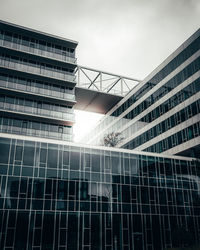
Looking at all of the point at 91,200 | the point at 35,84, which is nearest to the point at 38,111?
the point at 35,84

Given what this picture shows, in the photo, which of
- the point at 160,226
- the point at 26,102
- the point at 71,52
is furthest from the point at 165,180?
the point at 71,52

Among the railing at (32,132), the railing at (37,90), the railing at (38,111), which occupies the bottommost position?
the railing at (32,132)

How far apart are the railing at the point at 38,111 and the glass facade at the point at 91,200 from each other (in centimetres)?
1476

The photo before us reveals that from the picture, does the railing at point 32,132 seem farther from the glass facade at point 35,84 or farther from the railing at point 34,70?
the railing at point 34,70

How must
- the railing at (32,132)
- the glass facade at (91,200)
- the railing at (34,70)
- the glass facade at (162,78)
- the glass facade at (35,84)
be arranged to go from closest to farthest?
the glass facade at (91,200), the glass facade at (162,78), the railing at (32,132), the glass facade at (35,84), the railing at (34,70)

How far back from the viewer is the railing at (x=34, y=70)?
167ft

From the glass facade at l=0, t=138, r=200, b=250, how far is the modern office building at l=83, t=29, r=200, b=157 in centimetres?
621

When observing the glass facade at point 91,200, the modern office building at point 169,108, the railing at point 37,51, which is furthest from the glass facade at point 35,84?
the modern office building at point 169,108

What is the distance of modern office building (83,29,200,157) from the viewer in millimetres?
45406

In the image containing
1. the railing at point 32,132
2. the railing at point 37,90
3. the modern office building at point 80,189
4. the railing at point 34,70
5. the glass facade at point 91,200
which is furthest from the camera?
the railing at point 34,70

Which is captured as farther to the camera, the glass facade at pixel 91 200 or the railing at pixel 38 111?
the railing at pixel 38 111

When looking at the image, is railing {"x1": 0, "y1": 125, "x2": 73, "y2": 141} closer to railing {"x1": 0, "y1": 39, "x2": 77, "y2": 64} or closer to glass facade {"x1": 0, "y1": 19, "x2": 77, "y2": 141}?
glass facade {"x1": 0, "y1": 19, "x2": 77, "y2": 141}

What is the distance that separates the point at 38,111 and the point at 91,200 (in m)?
21.4

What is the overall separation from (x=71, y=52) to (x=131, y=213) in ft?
114
